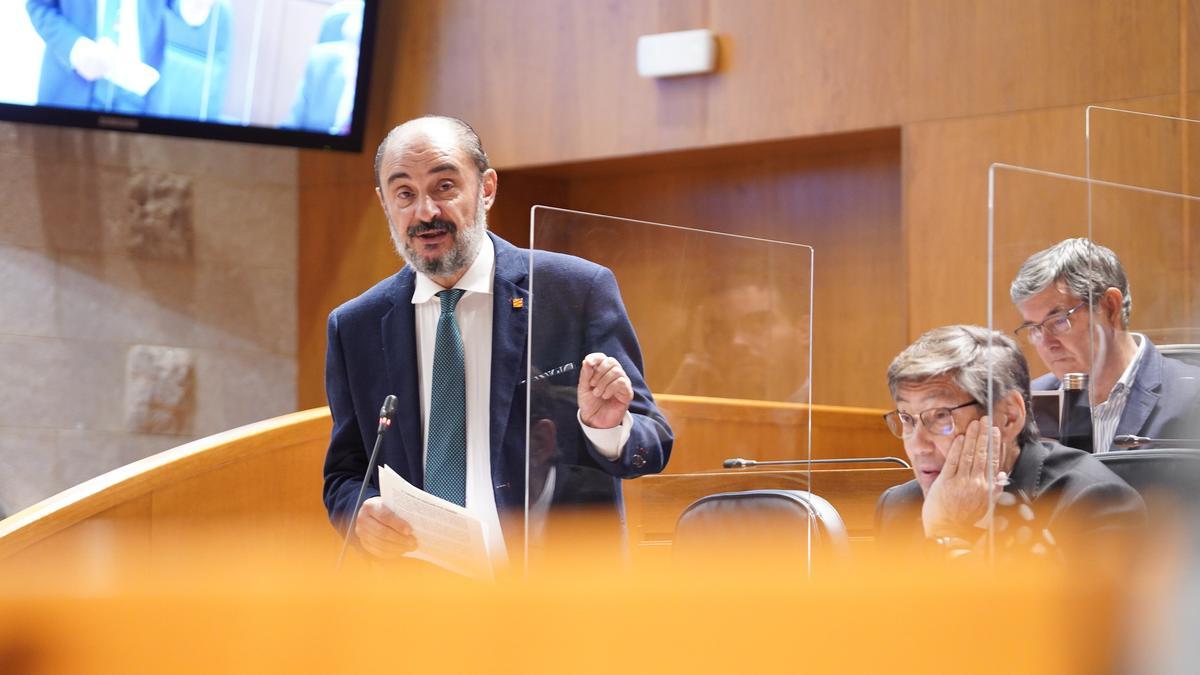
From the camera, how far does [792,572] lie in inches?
13.2

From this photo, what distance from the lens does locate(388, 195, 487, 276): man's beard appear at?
2285 millimetres

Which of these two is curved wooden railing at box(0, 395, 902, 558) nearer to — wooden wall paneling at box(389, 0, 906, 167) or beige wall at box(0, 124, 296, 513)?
wooden wall paneling at box(389, 0, 906, 167)

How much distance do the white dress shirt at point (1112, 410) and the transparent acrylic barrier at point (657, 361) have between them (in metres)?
0.51

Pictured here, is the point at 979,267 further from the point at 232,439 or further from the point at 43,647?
the point at 43,647

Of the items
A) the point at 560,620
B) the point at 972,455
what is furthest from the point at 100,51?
the point at 560,620


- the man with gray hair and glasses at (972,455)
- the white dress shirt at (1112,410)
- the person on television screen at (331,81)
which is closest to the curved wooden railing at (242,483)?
the man with gray hair and glasses at (972,455)

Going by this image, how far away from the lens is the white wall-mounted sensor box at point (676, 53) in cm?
524

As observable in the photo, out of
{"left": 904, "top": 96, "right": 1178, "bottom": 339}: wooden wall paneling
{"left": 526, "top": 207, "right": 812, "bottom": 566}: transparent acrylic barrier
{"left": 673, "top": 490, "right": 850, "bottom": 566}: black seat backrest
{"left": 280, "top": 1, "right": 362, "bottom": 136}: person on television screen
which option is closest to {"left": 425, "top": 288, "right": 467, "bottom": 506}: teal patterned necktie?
{"left": 526, "top": 207, "right": 812, "bottom": 566}: transparent acrylic barrier

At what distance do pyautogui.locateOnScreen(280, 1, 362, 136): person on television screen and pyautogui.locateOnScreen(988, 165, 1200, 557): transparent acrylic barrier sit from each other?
14.2 feet

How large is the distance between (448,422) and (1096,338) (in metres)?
1.03

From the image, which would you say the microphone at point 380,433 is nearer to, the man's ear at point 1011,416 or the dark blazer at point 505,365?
the dark blazer at point 505,365

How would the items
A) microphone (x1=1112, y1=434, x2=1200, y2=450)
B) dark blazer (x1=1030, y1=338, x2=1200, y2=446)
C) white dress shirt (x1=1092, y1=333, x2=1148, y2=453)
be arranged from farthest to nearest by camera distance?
white dress shirt (x1=1092, y1=333, x2=1148, y2=453) → dark blazer (x1=1030, y1=338, x2=1200, y2=446) → microphone (x1=1112, y1=434, x2=1200, y2=450)

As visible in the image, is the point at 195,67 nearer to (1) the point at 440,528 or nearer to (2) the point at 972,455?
(1) the point at 440,528

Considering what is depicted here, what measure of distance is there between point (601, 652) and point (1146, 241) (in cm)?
172
